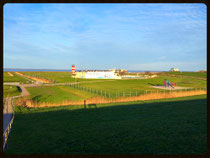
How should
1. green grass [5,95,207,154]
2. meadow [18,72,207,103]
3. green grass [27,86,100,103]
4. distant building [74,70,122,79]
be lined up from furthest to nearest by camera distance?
distant building [74,70,122,79]
meadow [18,72,207,103]
green grass [27,86,100,103]
green grass [5,95,207,154]

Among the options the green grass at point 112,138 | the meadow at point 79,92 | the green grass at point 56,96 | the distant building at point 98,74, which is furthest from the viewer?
the distant building at point 98,74

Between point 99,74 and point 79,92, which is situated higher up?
point 99,74

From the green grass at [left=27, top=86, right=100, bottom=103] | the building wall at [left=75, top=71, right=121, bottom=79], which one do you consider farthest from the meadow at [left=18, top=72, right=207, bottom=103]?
the building wall at [left=75, top=71, right=121, bottom=79]

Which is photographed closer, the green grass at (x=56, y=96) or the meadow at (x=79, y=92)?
the green grass at (x=56, y=96)

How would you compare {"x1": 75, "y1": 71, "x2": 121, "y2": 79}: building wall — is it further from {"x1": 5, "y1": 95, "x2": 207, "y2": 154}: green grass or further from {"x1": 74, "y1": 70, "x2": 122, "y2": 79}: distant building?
{"x1": 5, "y1": 95, "x2": 207, "y2": 154}: green grass

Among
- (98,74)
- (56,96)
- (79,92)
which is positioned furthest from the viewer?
(98,74)

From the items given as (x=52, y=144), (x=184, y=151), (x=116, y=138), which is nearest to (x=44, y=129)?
(x=52, y=144)

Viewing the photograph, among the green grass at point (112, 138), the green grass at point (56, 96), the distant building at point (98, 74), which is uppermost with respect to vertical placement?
the distant building at point (98, 74)

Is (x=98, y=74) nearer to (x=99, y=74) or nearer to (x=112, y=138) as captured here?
(x=99, y=74)

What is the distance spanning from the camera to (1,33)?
4.68 meters

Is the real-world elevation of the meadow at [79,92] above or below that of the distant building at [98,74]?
below

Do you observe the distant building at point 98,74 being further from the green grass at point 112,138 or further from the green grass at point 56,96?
the green grass at point 112,138

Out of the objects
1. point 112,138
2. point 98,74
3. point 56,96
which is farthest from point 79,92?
point 98,74

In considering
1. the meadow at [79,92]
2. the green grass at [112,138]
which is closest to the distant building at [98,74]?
the meadow at [79,92]
